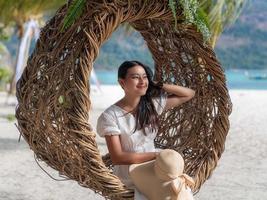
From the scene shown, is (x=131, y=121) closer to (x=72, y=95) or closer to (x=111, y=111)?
(x=111, y=111)

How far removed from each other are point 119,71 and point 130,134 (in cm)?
44

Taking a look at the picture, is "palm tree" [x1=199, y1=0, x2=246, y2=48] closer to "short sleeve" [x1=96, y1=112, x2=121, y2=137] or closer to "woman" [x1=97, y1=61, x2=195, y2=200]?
"woman" [x1=97, y1=61, x2=195, y2=200]

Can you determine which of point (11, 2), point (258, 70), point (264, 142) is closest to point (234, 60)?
point (258, 70)

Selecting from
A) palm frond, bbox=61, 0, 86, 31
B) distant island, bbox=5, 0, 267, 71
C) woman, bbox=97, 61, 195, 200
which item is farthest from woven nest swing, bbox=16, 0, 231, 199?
distant island, bbox=5, 0, 267, 71

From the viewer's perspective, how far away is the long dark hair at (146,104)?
424cm

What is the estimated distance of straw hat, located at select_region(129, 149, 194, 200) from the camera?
3727 mm

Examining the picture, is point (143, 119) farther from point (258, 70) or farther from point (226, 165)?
point (258, 70)

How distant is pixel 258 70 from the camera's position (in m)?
77.8

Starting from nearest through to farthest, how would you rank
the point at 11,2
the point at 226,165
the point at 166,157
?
the point at 166,157 < the point at 226,165 < the point at 11,2

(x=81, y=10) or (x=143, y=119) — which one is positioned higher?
(x=81, y=10)

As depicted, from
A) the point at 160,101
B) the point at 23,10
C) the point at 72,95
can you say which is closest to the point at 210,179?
the point at 160,101

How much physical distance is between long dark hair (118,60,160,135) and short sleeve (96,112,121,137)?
21 cm

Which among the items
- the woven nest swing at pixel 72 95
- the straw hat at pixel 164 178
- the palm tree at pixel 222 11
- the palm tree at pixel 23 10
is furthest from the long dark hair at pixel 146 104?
the palm tree at pixel 23 10

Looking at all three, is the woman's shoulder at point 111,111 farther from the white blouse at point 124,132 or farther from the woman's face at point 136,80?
the woman's face at point 136,80
